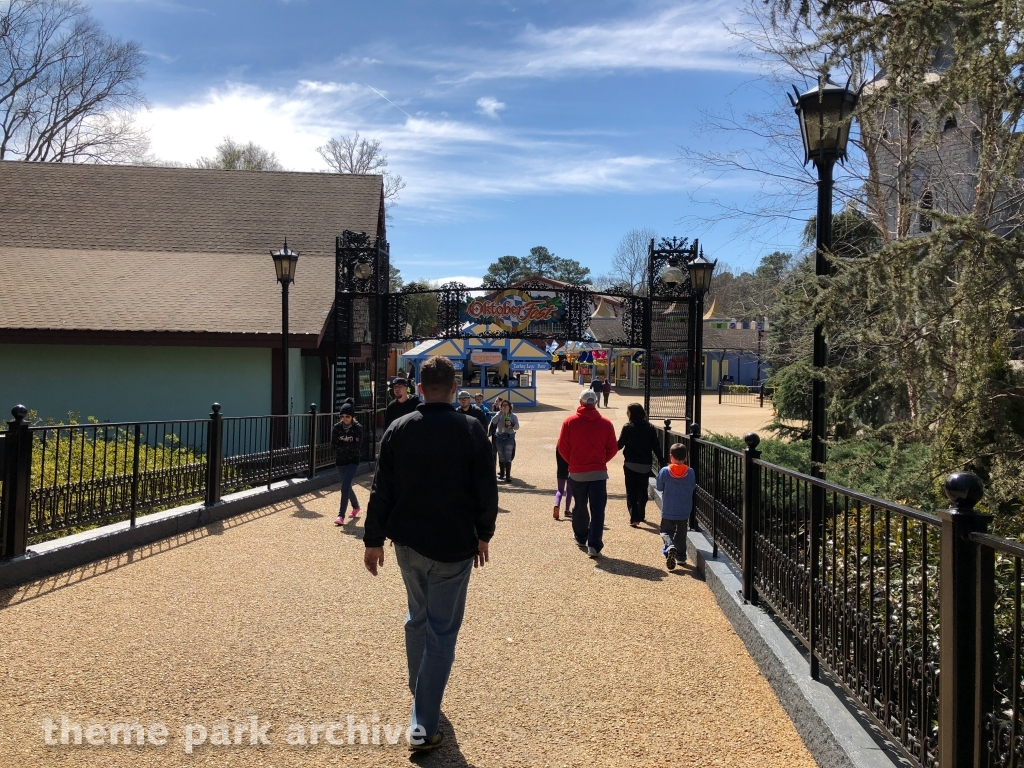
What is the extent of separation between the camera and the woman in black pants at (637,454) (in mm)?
10031

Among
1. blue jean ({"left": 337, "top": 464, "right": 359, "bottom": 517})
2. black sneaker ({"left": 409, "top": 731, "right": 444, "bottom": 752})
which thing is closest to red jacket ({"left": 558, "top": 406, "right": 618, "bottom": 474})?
blue jean ({"left": 337, "top": 464, "right": 359, "bottom": 517})

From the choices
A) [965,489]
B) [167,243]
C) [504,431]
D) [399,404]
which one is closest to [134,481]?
[399,404]

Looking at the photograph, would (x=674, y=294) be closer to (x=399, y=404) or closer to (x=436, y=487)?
(x=399, y=404)

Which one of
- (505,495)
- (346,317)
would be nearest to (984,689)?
(505,495)

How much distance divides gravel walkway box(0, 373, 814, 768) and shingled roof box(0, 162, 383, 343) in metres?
10.2

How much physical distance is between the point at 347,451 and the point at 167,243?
14.7 meters

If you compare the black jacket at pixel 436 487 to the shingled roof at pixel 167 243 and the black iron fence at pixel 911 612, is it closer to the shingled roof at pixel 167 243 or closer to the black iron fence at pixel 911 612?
the black iron fence at pixel 911 612

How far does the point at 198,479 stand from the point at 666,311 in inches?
385

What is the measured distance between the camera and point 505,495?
42.4 ft

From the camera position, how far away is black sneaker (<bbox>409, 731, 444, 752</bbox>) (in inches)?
146

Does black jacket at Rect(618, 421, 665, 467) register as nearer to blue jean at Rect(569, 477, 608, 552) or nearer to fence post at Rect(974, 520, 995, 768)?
blue jean at Rect(569, 477, 608, 552)

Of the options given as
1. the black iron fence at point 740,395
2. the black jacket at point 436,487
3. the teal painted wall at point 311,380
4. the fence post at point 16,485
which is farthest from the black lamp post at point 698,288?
the black iron fence at point 740,395

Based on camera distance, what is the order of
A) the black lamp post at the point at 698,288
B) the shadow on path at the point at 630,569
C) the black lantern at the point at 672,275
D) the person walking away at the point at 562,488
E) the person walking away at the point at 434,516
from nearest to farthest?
the person walking away at the point at 434,516, the shadow on path at the point at 630,569, the person walking away at the point at 562,488, the black lamp post at the point at 698,288, the black lantern at the point at 672,275

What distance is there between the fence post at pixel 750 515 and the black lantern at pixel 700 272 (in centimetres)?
919
